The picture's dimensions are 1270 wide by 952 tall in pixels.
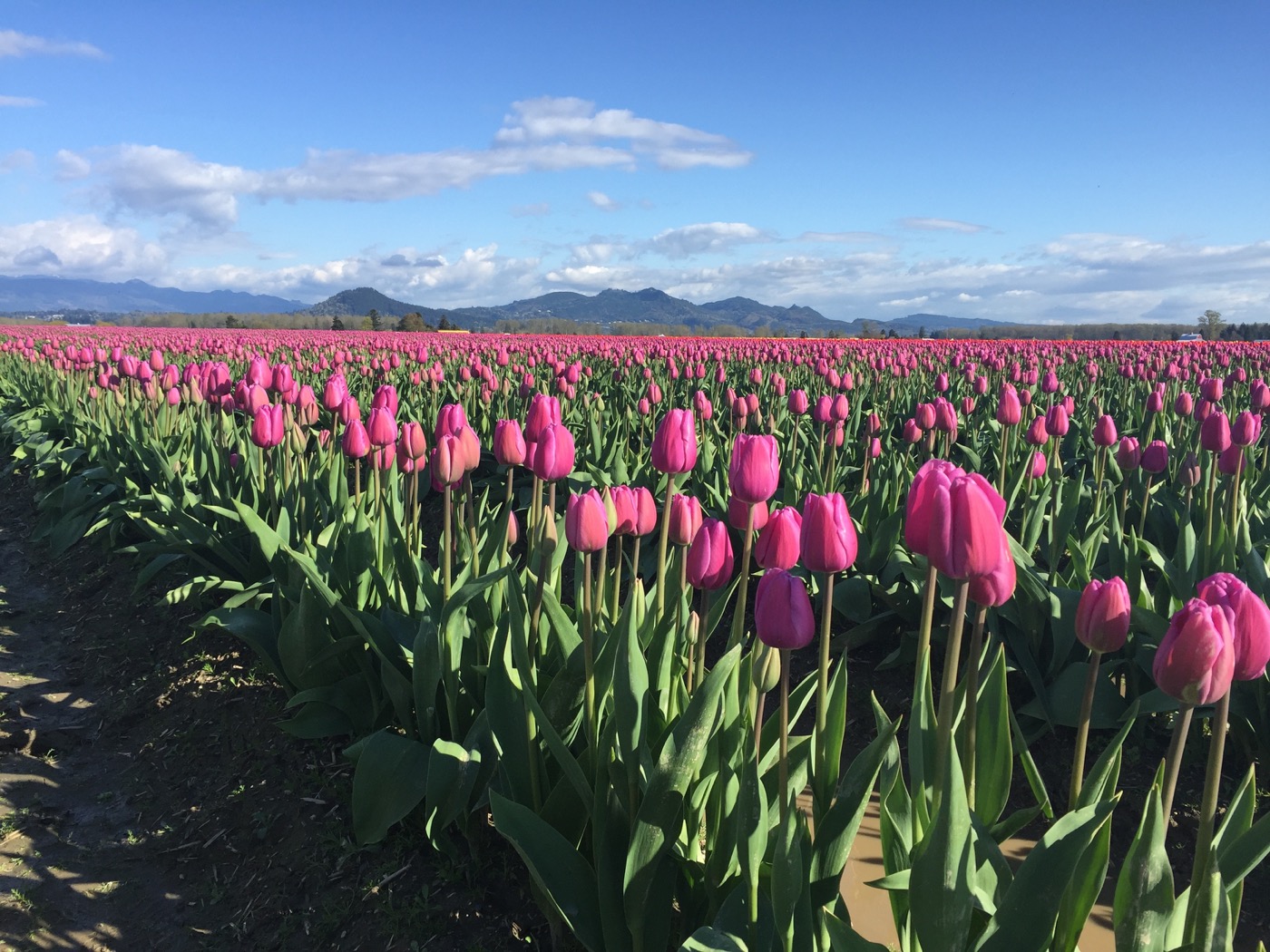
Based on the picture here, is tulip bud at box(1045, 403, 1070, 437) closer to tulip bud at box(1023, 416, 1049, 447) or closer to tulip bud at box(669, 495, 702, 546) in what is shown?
tulip bud at box(1023, 416, 1049, 447)

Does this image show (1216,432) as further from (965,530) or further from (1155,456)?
(965,530)

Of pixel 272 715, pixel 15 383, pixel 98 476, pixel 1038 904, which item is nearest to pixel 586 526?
pixel 1038 904

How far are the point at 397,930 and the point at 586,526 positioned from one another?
1.36 meters

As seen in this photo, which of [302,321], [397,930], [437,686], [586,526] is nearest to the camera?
[586,526]

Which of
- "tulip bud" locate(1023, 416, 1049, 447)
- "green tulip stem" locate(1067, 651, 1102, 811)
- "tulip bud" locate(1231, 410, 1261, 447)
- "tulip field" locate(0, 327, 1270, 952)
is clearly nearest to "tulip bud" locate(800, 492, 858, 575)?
"tulip field" locate(0, 327, 1270, 952)

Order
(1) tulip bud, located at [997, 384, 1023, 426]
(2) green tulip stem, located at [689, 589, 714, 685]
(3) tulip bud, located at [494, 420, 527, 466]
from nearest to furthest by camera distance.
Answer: (2) green tulip stem, located at [689, 589, 714, 685] → (3) tulip bud, located at [494, 420, 527, 466] → (1) tulip bud, located at [997, 384, 1023, 426]

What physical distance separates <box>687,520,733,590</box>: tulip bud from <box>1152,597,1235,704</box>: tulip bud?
39.2 inches

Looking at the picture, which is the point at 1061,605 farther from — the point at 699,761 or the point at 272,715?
the point at 272,715

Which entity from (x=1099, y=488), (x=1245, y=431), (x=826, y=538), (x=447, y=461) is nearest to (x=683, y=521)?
(x=826, y=538)

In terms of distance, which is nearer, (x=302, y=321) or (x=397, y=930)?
(x=397, y=930)

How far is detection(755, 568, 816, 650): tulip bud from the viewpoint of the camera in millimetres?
1665

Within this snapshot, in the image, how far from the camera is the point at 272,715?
145 inches

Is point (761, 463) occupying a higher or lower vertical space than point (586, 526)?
higher

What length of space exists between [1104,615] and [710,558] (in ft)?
2.94
